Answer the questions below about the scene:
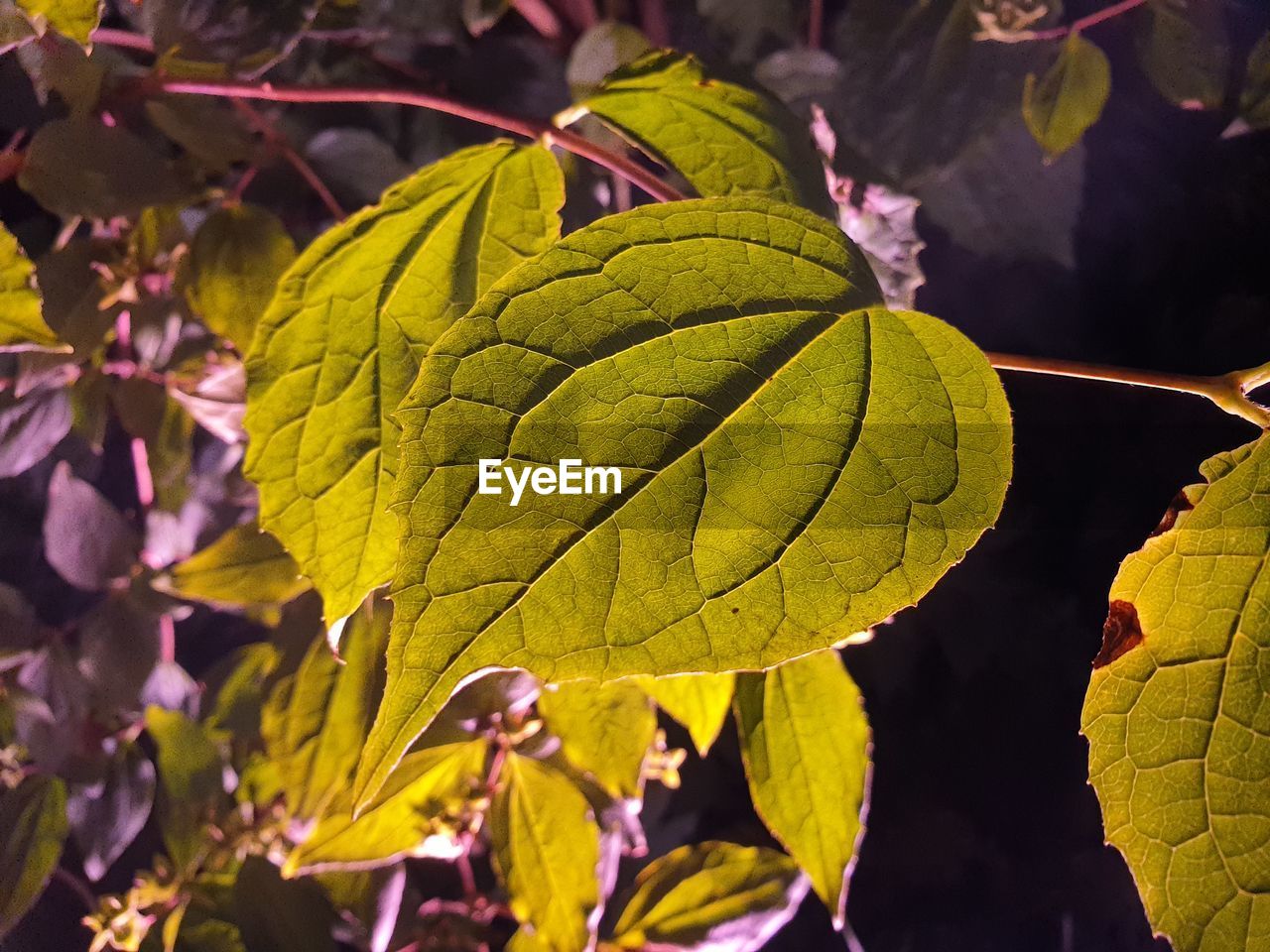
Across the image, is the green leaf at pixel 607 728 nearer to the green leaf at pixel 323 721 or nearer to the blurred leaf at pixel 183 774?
the green leaf at pixel 323 721

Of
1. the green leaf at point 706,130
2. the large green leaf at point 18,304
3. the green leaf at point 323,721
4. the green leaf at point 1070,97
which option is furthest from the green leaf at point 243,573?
the green leaf at point 1070,97

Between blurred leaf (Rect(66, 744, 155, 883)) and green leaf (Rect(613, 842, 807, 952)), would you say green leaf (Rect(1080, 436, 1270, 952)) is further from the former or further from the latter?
blurred leaf (Rect(66, 744, 155, 883))

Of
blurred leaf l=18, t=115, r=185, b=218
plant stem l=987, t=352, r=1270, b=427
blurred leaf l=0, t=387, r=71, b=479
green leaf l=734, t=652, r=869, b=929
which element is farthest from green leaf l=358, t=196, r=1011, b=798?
blurred leaf l=0, t=387, r=71, b=479

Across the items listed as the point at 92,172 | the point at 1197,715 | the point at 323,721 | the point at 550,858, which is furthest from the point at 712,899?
the point at 92,172

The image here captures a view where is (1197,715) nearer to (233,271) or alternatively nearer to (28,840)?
(233,271)

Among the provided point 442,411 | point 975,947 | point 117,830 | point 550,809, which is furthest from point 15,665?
point 975,947
